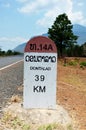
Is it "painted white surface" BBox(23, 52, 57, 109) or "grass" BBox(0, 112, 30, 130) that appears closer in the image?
"grass" BBox(0, 112, 30, 130)

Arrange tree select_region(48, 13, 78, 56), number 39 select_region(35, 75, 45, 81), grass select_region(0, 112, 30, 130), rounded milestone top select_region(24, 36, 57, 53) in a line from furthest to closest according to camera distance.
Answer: tree select_region(48, 13, 78, 56) → number 39 select_region(35, 75, 45, 81) → rounded milestone top select_region(24, 36, 57, 53) → grass select_region(0, 112, 30, 130)

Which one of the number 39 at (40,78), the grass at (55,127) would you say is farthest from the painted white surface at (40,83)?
the grass at (55,127)

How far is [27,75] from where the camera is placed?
9.01 metres

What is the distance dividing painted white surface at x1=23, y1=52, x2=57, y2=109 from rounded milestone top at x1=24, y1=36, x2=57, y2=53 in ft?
0.27

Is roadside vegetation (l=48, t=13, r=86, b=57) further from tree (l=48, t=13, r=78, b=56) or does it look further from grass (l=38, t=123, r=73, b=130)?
grass (l=38, t=123, r=73, b=130)

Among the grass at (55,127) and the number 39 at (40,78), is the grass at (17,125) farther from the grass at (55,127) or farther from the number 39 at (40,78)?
the number 39 at (40,78)

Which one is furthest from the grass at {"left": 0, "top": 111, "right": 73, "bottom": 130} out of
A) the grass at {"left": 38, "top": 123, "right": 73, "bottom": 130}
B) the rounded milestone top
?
the rounded milestone top

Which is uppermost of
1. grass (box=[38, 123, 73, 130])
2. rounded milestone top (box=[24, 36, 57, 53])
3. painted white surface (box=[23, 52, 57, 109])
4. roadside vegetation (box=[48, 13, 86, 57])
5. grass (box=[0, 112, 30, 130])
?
roadside vegetation (box=[48, 13, 86, 57])

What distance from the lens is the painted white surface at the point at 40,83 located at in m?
9.01

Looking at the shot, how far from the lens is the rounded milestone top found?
8.94m

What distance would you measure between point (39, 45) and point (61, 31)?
5526cm

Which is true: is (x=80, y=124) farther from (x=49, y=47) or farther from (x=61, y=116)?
(x=49, y=47)

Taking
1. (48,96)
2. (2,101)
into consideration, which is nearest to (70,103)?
(2,101)

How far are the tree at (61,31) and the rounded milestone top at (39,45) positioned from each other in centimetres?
5454
